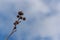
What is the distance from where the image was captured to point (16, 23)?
12.8 metres

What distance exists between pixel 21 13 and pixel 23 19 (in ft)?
1.62

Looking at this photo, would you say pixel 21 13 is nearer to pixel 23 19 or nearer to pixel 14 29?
pixel 23 19

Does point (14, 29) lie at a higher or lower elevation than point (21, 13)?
lower

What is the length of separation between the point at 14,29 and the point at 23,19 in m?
A: 1.05

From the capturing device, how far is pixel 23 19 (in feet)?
41.7

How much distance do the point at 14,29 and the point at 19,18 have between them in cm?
94

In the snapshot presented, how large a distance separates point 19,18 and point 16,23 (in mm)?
459

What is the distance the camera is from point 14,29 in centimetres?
1275

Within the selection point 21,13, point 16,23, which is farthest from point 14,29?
point 21,13

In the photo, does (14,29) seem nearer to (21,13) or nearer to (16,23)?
(16,23)

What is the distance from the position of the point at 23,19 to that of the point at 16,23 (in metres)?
0.63

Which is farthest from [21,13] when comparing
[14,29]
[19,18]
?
[14,29]

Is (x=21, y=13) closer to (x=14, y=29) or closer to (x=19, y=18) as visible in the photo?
(x=19, y=18)
